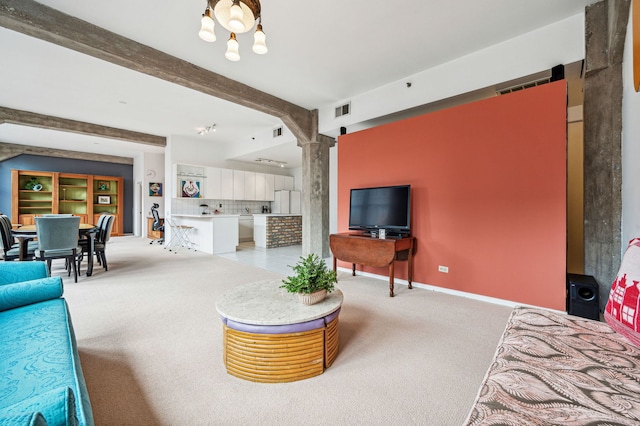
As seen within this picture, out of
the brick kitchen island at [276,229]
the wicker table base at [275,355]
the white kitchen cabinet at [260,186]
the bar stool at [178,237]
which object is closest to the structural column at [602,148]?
the wicker table base at [275,355]

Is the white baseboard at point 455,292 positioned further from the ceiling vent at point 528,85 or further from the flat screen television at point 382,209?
the ceiling vent at point 528,85

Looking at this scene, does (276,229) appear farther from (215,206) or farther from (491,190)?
(491,190)

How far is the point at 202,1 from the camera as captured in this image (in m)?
2.62

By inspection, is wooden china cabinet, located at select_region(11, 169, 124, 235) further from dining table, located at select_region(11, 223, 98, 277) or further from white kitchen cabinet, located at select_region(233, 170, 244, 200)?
dining table, located at select_region(11, 223, 98, 277)

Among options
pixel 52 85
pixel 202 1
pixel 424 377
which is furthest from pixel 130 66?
pixel 424 377

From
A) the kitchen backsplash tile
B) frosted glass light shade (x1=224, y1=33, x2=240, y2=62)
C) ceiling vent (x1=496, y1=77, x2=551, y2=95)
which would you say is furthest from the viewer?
the kitchen backsplash tile

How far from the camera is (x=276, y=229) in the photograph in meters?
7.44

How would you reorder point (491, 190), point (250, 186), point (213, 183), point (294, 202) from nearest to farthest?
point (491, 190), point (213, 183), point (250, 186), point (294, 202)

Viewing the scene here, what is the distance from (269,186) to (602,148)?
7.95 metres

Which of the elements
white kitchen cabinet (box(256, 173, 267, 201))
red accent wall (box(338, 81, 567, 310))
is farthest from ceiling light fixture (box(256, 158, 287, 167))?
red accent wall (box(338, 81, 567, 310))

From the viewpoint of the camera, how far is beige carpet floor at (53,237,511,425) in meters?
1.48

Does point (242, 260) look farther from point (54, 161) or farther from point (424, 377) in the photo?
point (54, 161)

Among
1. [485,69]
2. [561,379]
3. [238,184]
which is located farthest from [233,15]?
[238,184]

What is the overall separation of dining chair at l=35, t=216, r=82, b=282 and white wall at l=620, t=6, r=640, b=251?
20.5 feet
